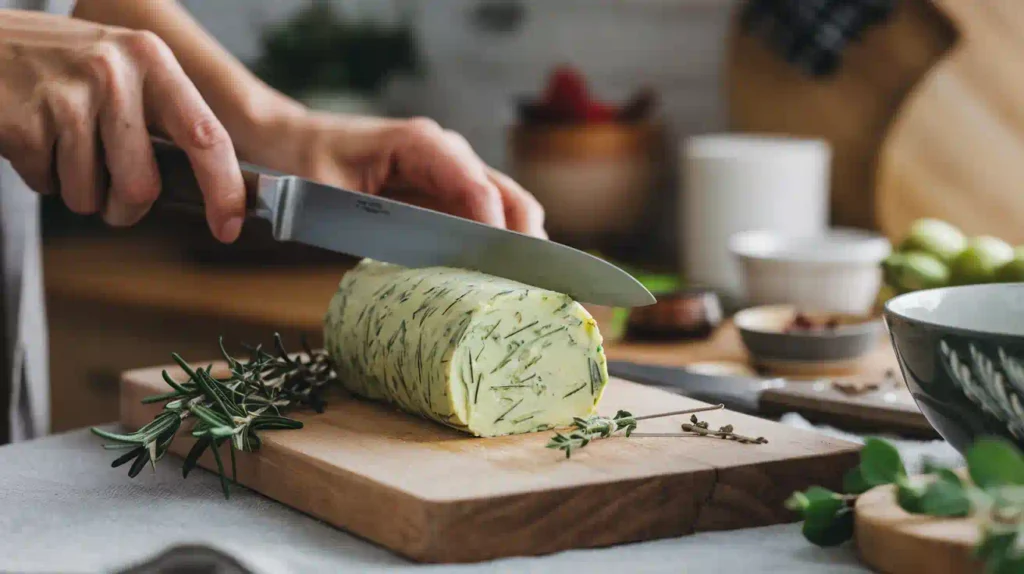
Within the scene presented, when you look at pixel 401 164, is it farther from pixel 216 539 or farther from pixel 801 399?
pixel 216 539

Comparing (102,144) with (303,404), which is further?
(102,144)

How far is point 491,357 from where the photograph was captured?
45.2 inches

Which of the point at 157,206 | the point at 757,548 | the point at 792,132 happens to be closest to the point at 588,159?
the point at 792,132

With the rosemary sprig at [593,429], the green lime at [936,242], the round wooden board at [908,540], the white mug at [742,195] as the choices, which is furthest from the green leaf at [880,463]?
the white mug at [742,195]

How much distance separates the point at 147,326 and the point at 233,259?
325 millimetres

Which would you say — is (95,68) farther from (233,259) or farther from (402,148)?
(233,259)

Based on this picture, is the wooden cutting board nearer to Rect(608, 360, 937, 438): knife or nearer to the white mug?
Rect(608, 360, 937, 438): knife

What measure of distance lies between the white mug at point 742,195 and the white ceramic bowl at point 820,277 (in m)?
0.22

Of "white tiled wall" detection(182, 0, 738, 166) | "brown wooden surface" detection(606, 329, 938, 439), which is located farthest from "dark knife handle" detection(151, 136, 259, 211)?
"white tiled wall" detection(182, 0, 738, 166)

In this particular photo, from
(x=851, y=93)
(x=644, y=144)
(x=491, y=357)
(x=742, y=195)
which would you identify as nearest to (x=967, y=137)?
A: (x=851, y=93)

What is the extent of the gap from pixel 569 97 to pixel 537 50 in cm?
56

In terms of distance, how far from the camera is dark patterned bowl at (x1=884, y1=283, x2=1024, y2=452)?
0.87 metres

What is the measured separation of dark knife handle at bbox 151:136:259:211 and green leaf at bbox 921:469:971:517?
845 mm

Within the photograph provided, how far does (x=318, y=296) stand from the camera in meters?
2.52
